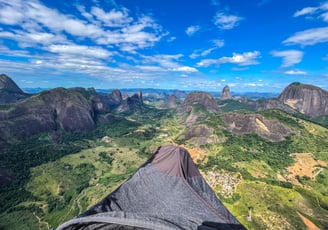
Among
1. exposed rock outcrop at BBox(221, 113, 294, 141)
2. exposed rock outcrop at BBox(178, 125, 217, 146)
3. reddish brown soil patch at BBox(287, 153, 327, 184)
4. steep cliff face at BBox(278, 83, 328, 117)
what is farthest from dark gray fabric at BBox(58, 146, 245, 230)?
steep cliff face at BBox(278, 83, 328, 117)

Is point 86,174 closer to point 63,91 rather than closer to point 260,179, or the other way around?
point 260,179

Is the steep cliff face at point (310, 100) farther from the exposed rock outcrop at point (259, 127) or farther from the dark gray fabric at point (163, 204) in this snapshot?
the dark gray fabric at point (163, 204)

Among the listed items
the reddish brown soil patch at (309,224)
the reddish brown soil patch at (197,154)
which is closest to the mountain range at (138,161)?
the reddish brown soil patch at (309,224)

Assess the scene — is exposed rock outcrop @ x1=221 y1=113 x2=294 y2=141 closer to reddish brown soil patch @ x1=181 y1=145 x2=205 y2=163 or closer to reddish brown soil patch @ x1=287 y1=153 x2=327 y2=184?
reddish brown soil patch @ x1=287 y1=153 x2=327 y2=184

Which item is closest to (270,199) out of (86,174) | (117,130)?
(86,174)

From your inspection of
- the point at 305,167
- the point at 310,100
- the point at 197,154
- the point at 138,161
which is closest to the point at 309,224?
the point at 305,167

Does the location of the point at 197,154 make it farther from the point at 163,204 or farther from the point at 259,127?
the point at 163,204
